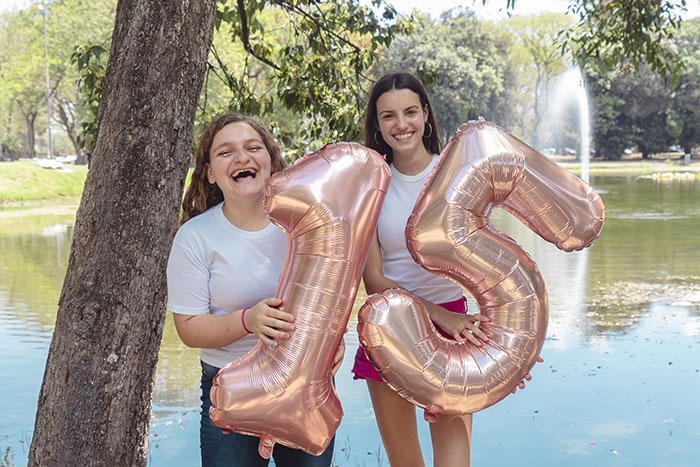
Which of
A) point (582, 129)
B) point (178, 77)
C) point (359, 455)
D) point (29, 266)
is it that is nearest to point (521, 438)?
point (359, 455)

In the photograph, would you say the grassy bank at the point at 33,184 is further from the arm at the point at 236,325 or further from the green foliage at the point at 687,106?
the green foliage at the point at 687,106

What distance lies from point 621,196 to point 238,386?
20468 mm

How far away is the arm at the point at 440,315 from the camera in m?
2.30

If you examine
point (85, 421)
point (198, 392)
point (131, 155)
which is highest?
point (131, 155)

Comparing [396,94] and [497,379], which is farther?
[396,94]

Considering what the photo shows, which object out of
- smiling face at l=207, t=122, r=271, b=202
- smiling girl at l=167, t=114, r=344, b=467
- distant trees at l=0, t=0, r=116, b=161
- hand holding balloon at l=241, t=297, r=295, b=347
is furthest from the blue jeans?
distant trees at l=0, t=0, r=116, b=161

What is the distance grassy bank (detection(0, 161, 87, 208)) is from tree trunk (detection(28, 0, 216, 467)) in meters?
19.3

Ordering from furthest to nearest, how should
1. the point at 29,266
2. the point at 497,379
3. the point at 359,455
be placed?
the point at 29,266, the point at 359,455, the point at 497,379

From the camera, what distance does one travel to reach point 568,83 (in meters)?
48.5

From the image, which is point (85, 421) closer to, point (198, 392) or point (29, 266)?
Answer: point (198, 392)

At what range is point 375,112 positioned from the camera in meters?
2.52

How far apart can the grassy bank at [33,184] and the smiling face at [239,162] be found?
20067 mm

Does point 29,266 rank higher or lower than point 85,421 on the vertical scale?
lower

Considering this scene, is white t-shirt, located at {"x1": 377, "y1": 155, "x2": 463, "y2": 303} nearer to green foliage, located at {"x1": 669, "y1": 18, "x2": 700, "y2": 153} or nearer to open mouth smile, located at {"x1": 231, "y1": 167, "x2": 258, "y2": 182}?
open mouth smile, located at {"x1": 231, "y1": 167, "x2": 258, "y2": 182}
